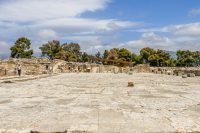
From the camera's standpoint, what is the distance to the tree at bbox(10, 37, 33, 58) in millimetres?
63500

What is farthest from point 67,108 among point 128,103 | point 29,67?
point 29,67

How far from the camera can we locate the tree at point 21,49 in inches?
2500

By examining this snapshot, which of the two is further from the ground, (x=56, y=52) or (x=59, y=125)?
(x=56, y=52)

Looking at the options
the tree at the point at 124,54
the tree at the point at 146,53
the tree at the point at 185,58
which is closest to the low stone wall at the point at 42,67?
the tree at the point at 124,54

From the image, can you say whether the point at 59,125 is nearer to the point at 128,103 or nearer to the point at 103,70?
the point at 128,103

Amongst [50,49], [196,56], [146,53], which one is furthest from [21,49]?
[196,56]

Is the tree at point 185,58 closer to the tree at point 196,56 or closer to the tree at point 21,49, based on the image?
the tree at point 196,56

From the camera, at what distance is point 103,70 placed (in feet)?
177

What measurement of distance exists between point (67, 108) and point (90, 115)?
1349 mm

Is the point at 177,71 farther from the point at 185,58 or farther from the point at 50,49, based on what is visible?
the point at 185,58

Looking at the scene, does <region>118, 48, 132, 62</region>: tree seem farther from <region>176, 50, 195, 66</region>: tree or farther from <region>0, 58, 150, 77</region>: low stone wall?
<region>0, 58, 150, 77</region>: low stone wall

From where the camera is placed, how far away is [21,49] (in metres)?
64.1

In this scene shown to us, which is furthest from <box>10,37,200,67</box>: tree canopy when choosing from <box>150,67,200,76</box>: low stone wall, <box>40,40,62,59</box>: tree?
<box>150,67,200,76</box>: low stone wall

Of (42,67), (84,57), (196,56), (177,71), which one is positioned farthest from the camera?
(196,56)
